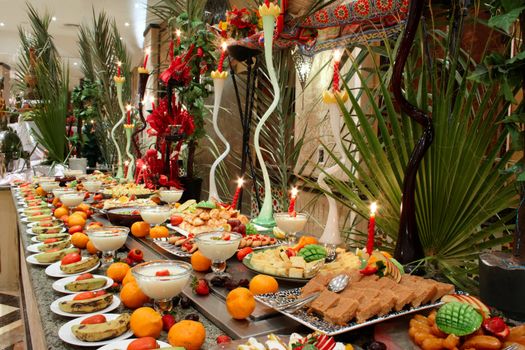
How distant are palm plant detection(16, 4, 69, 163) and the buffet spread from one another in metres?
3.67

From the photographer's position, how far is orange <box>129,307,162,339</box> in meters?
1.01

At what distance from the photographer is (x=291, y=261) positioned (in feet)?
4.63

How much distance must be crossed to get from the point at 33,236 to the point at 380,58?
2951 millimetres

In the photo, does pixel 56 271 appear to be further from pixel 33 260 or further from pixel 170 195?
pixel 170 195

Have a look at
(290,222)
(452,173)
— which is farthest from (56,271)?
(452,173)

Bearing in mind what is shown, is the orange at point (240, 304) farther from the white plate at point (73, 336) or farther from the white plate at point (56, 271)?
the white plate at point (56, 271)

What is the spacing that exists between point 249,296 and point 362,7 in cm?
169

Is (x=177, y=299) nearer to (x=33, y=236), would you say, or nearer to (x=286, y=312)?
(x=286, y=312)

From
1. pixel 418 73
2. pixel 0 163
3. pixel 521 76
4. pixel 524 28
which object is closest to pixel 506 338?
pixel 521 76

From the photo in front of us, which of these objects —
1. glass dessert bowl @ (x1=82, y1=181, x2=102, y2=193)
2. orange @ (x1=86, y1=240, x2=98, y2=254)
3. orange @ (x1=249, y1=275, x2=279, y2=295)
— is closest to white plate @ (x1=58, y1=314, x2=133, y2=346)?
orange @ (x1=249, y1=275, x2=279, y2=295)

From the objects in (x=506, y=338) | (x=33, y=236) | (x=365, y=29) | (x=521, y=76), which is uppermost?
(x=365, y=29)

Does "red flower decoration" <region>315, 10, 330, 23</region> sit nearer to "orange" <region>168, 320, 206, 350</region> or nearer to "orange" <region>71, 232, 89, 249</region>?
"orange" <region>71, 232, 89, 249</region>

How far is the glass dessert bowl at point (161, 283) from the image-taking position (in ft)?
3.76

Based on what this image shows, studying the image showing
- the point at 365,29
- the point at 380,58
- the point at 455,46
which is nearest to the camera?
the point at 455,46
